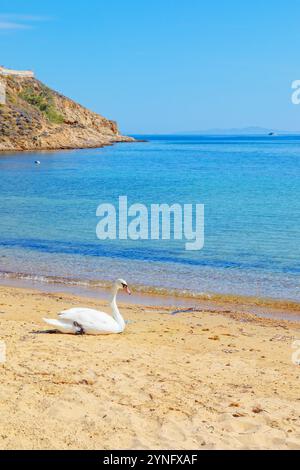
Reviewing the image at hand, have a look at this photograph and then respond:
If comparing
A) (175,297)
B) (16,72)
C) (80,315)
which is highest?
(16,72)

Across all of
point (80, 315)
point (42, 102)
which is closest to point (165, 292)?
point (80, 315)

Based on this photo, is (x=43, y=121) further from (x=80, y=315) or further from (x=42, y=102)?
(x=80, y=315)

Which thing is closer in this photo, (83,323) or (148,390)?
(148,390)

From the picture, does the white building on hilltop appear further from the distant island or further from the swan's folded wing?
the swan's folded wing

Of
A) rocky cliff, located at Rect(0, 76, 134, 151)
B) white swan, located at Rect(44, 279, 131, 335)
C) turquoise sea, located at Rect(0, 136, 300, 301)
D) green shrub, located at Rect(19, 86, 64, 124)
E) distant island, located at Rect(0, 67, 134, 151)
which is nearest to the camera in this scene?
white swan, located at Rect(44, 279, 131, 335)

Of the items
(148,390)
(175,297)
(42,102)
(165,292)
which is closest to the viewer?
(148,390)

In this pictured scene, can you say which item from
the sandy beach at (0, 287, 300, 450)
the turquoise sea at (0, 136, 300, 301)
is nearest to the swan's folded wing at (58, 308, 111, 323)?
the sandy beach at (0, 287, 300, 450)

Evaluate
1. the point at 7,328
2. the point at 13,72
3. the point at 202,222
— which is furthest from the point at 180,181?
the point at 13,72

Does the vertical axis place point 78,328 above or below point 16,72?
below

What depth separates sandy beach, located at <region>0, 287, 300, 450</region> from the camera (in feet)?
19.8

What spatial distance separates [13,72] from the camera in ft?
401

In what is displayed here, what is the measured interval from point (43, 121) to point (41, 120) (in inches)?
24.0

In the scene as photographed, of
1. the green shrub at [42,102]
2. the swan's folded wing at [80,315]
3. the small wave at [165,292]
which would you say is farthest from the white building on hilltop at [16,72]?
the swan's folded wing at [80,315]

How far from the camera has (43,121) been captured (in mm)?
105562
